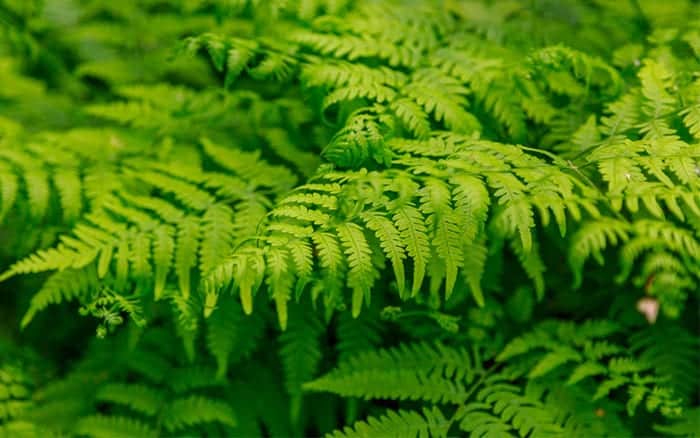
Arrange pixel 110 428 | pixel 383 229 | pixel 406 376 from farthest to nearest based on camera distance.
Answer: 1. pixel 110 428
2. pixel 406 376
3. pixel 383 229

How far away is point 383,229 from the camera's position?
5.80 feet

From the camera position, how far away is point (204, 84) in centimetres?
338

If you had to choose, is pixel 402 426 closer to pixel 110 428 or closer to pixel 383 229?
pixel 383 229

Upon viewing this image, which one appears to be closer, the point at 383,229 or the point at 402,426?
the point at 383,229

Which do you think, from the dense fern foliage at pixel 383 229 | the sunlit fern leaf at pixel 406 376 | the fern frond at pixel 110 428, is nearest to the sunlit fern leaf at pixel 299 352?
the dense fern foliage at pixel 383 229

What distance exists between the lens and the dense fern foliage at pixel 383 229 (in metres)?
1.84

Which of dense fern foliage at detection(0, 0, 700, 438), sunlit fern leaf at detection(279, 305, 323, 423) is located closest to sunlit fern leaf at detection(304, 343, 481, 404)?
dense fern foliage at detection(0, 0, 700, 438)

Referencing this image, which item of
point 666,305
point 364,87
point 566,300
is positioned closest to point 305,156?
point 364,87

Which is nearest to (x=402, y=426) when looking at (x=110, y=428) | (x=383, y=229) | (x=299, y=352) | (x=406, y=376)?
(x=406, y=376)

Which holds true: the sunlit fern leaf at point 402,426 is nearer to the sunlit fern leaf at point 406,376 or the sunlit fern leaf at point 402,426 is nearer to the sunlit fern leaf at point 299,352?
the sunlit fern leaf at point 406,376

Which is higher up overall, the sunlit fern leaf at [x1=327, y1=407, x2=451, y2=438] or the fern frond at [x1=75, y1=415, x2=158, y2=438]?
the sunlit fern leaf at [x1=327, y1=407, x2=451, y2=438]

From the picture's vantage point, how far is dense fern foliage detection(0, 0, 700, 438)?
1.84m

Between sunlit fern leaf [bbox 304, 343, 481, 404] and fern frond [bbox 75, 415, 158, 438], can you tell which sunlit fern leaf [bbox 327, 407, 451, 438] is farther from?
fern frond [bbox 75, 415, 158, 438]

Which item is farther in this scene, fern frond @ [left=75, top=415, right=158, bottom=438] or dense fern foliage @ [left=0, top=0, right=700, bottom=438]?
fern frond @ [left=75, top=415, right=158, bottom=438]
